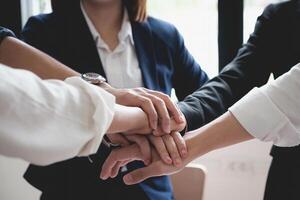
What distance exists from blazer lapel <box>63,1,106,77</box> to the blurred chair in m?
0.54

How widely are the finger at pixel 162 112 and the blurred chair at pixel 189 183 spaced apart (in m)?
0.53

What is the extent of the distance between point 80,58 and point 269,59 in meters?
0.60

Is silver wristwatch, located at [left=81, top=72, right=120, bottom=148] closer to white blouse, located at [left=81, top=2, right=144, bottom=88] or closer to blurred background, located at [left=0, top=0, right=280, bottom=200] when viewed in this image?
white blouse, located at [left=81, top=2, right=144, bottom=88]

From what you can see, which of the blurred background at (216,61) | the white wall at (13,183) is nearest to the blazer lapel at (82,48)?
the blurred background at (216,61)

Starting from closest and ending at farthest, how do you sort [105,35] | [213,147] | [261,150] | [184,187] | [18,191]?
[213,147]
[105,35]
[184,187]
[261,150]
[18,191]

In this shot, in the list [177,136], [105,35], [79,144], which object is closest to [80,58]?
[105,35]

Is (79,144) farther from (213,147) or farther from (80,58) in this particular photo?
(80,58)

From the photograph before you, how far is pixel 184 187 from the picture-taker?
1656mm

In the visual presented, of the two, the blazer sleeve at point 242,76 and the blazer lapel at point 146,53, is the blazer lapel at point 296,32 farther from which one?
the blazer lapel at point 146,53

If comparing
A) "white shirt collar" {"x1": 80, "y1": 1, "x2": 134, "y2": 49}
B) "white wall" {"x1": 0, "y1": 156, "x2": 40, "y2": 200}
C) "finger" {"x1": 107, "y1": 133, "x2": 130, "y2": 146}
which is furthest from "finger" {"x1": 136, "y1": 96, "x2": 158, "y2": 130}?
"white wall" {"x1": 0, "y1": 156, "x2": 40, "y2": 200}

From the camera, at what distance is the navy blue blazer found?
4.40 feet

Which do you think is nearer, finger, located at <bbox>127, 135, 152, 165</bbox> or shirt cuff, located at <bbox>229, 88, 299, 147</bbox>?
shirt cuff, located at <bbox>229, 88, 299, 147</bbox>

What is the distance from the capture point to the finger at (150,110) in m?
1.10

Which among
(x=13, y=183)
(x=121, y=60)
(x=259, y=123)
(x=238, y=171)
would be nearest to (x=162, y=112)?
(x=259, y=123)
